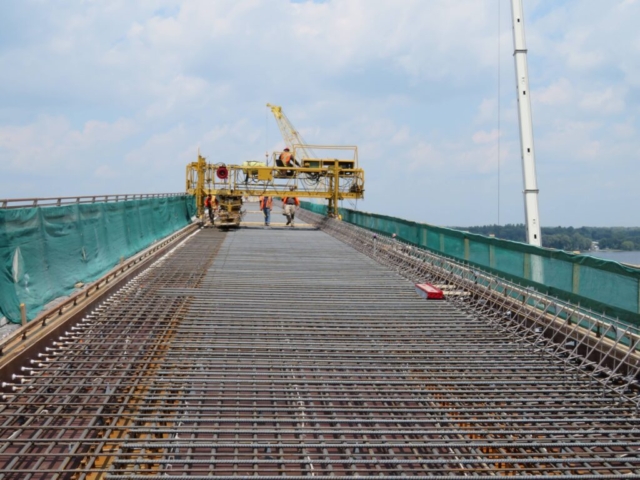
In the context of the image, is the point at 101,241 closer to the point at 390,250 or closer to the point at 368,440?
the point at 390,250

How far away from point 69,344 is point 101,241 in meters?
6.55

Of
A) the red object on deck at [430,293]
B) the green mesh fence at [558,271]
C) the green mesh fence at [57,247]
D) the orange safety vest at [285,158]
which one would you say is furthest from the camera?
the orange safety vest at [285,158]

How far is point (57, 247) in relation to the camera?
34.7 feet

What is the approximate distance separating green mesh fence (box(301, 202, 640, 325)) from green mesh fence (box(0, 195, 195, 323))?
7889 millimetres

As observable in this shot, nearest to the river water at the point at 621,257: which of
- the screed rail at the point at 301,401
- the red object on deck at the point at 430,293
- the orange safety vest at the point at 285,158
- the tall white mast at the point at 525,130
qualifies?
the screed rail at the point at 301,401

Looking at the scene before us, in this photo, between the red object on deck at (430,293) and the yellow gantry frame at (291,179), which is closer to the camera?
the red object on deck at (430,293)

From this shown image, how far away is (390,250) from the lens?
1602cm

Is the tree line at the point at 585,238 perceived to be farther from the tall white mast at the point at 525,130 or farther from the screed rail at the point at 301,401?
the screed rail at the point at 301,401

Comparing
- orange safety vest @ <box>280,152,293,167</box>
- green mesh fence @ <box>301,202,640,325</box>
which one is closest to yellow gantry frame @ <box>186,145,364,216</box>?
orange safety vest @ <box>280,152,293,167</box>

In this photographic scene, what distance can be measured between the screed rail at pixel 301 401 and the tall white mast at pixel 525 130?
10851 millimetres

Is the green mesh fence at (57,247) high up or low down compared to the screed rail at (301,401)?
up

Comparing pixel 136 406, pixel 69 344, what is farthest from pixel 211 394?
pixel 69 344

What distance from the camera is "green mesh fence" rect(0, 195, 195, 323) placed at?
8.37 metres

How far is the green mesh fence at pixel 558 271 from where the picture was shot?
23.5ft
